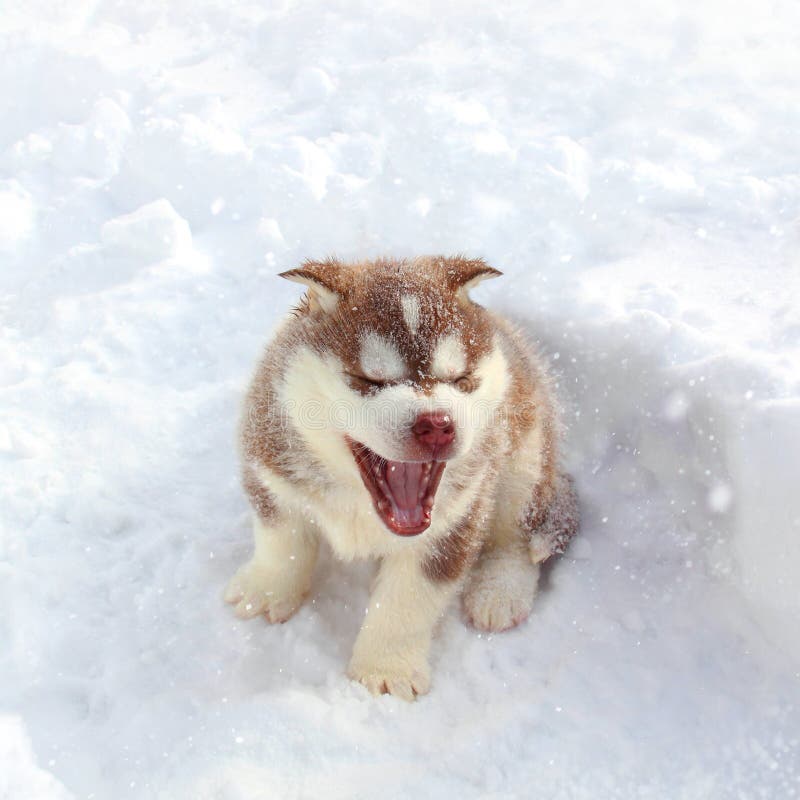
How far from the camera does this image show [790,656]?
10.8ft

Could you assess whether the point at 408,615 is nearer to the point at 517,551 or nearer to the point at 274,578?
the point at 274,578

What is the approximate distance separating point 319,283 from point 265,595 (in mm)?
1610

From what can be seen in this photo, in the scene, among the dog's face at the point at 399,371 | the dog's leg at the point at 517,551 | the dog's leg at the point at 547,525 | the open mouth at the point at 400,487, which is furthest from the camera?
the dog's leg at the point at 547,525

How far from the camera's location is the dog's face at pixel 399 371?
9.07 ft

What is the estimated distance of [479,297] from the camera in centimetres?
520

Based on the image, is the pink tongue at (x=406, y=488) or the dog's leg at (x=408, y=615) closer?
the pink tongue at (x=406, y=488)

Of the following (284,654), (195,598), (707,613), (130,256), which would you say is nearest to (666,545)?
(707,613)

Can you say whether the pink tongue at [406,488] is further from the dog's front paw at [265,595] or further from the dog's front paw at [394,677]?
the dog's front paw at [265,595]

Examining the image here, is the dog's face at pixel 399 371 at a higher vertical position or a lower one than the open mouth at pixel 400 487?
higher

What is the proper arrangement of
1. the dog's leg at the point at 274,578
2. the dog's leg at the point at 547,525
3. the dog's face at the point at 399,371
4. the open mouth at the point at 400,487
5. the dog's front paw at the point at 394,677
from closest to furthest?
the dog's face at the point at 399,371, the open mouth at the point at 400,487, the dog's front paw at the point at 394,677, the dog's leg at the point at 274,578, the dog's leg at the point at 547,525

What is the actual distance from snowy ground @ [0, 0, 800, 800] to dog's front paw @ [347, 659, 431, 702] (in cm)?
6

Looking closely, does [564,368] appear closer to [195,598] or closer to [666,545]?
[666,545]

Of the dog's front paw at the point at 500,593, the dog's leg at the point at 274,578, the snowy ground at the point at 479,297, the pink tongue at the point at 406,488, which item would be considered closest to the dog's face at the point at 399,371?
the pink tongue at the point at 406,488

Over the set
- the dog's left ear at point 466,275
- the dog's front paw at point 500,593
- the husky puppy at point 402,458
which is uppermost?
the dog's left ear at point 466,275
